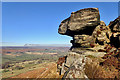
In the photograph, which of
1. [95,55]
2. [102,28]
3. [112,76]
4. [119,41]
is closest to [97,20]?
[102,28]

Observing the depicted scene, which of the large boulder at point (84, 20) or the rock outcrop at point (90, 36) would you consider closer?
the rock outcrop at point (90, 36)

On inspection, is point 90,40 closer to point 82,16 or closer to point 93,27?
point 93,27

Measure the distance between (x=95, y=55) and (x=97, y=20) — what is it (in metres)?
9.82

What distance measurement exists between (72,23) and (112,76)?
54.8 feet

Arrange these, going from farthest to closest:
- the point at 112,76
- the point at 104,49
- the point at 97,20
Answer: the point at 97,20 < the point at 104,49 < the point at 112,76

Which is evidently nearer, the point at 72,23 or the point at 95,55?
the point at 95,55

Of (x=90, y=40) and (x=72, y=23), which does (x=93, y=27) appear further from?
(x=72, y=23)

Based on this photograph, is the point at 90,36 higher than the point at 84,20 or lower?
lower

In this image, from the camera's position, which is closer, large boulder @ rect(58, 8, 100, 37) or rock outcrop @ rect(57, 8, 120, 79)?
rock outcrop @ rect(57, 8, 120, 79)

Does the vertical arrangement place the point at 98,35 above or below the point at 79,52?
above

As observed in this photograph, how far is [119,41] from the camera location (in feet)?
58.5


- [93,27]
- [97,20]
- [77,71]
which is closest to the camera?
[77,71]

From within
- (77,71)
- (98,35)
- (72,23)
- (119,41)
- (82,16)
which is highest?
(82,16)

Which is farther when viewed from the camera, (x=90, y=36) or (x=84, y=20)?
(x=90, y=36)
